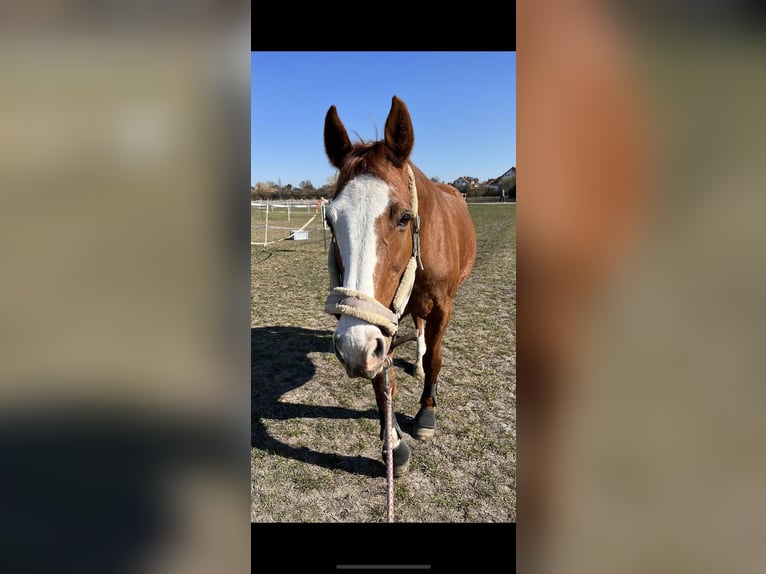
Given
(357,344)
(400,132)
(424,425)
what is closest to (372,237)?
(357,344)

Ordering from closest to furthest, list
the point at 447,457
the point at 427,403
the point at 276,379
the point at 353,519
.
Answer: the point at 353,519 → the point at 447,457 → the point at 427,403 → the point at 276,379

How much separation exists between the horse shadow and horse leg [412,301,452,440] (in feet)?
1.19

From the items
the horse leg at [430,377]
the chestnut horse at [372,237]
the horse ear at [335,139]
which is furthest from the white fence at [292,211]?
the chestnut horse at [372,237]

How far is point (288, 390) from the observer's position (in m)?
3.13

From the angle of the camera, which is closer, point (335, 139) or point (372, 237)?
point (372, 237)
